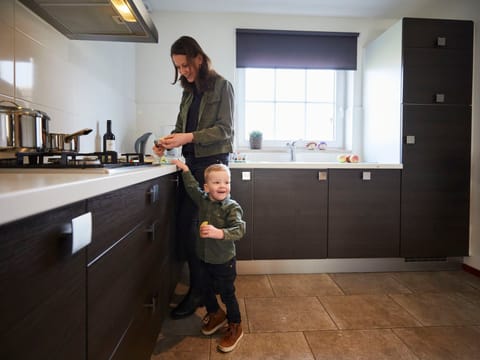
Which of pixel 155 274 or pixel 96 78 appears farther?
pixel 96 78

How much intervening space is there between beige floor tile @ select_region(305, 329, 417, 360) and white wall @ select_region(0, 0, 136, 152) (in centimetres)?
162

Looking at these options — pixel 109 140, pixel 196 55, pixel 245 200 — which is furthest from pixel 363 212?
pixel 109 140

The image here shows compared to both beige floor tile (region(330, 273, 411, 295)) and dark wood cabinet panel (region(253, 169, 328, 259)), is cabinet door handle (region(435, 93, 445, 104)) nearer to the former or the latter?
dark wood cabinet panel (region(253, 169, 328, 259))

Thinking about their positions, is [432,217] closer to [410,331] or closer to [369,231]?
[369,231]

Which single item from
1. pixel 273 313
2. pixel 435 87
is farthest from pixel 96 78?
pixel 435 87

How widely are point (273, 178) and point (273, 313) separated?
942 millimetres

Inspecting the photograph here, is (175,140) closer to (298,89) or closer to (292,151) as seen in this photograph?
(292,151)

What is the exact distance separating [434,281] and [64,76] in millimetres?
2681

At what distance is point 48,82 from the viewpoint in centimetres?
154

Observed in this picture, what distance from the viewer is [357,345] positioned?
4.99ft

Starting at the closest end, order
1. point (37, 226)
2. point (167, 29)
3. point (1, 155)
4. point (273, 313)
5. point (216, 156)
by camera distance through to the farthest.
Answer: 1. point (37, 226)
2. point (1, 155)
3. point (216, 156)
4. point (273, 313)
5. point (167, 29)

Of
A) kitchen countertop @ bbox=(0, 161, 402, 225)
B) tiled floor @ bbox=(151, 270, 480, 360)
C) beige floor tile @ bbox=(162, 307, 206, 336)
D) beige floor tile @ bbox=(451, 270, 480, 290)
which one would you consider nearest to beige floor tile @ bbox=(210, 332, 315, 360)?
tiled floor @ bbox=(151, 270, 480, 360)

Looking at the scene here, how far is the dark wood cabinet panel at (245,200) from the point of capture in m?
2.37

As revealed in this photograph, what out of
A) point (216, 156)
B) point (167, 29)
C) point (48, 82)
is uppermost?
point (167, 29)
